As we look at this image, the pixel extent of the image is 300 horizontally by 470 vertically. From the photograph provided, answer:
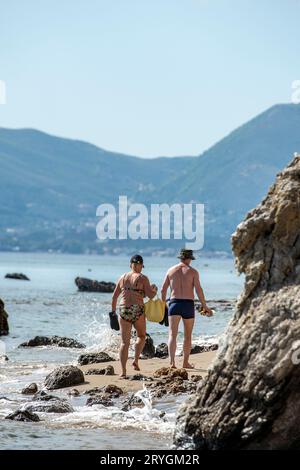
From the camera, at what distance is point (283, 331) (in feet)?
32.1

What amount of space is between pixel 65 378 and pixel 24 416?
2879 millimetres

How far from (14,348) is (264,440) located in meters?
17.6

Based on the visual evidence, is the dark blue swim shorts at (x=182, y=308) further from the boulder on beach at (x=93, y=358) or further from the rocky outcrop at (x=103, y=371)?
the boulder on beach at (x=93, y=358)

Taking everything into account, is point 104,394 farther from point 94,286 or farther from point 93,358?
point 94,286

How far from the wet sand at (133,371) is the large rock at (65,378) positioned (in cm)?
16

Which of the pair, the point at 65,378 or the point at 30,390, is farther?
the point at 65,378

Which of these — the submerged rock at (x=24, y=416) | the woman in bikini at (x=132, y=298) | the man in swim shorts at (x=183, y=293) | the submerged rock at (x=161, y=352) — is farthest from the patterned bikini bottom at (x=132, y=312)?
the submerged rock at (x=161, y=352)

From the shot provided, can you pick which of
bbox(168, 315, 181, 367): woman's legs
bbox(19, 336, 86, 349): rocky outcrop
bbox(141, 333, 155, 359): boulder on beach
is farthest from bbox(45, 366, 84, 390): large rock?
bbox(19, 336, 86, 349): rocky outcrop

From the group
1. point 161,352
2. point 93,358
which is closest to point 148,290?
point 93,358

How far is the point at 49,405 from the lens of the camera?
575 inches

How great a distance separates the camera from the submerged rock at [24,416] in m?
13.9

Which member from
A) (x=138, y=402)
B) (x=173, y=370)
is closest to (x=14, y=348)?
(x=173, y=370)

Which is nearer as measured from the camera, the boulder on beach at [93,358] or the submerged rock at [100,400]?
the submerged rock at [100,400]
